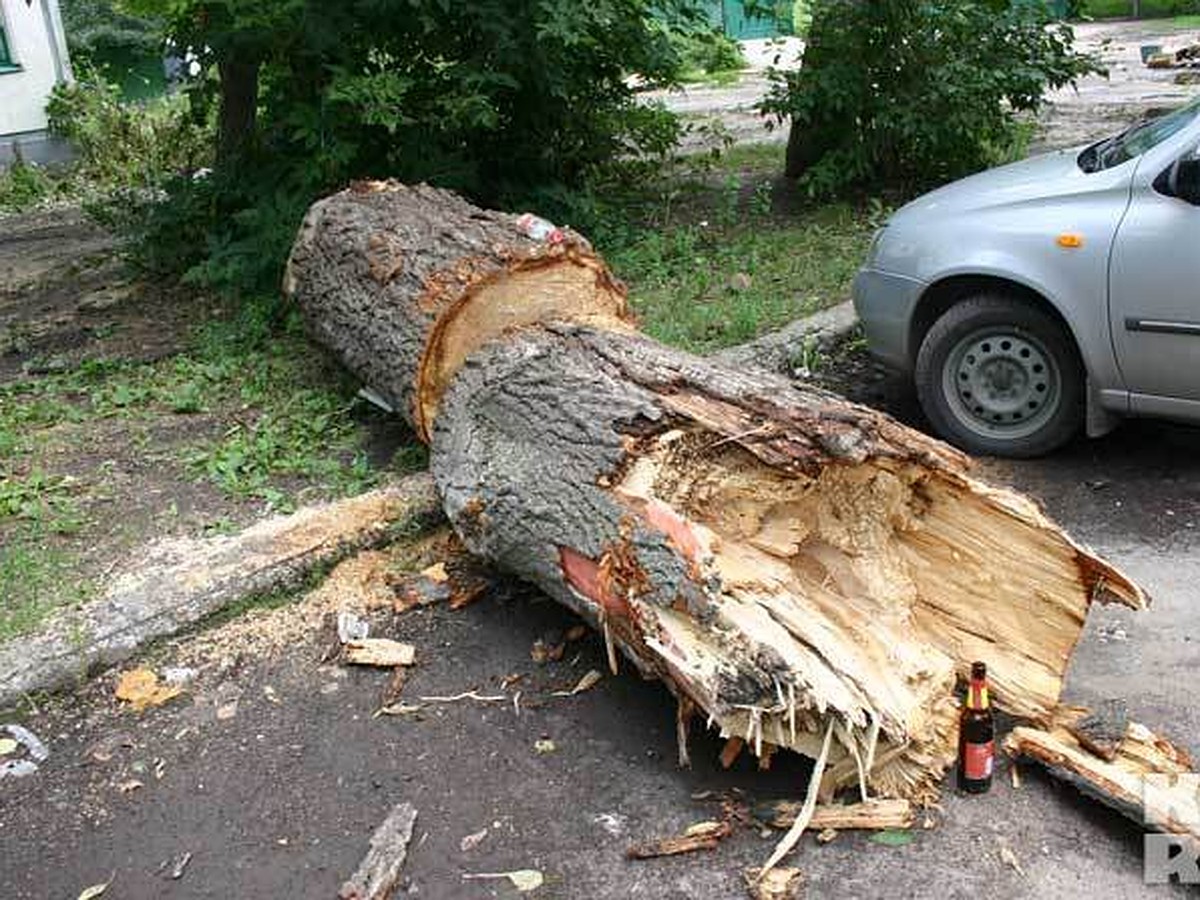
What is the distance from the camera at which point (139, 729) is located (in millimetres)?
4023

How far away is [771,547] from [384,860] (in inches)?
56.8

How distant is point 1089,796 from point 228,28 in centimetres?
677

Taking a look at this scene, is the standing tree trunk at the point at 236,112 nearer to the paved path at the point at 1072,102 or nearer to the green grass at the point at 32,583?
the paved path at the point at 1072,102

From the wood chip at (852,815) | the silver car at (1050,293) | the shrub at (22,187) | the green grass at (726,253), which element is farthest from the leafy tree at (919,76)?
the shrub at (22,187)

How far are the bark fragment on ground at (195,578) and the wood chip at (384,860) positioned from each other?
136 centimetres

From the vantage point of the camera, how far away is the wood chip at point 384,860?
3256mm

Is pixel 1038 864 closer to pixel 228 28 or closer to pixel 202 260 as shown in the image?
pixel 228 28

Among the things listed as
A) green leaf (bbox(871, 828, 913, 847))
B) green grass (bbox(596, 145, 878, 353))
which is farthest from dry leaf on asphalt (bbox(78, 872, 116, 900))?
green grass (bbox(596, 145, 878, 353))

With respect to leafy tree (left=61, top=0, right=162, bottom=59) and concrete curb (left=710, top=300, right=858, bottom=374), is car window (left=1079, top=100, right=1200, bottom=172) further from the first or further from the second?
leafy tree (left=61, top=0, right=162, bottom=59)

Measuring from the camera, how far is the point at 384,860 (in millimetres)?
3357

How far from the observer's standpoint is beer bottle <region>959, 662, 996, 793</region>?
3.50 m

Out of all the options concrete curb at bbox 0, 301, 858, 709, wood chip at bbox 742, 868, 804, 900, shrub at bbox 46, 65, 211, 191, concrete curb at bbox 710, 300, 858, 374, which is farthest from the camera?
shrub at bbox 46, 65, 211, 191

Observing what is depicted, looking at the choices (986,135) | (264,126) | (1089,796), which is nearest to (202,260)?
(264,126)

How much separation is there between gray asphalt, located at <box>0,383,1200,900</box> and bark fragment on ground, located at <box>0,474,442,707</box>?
4.9 inches
